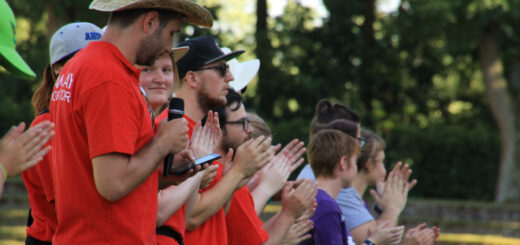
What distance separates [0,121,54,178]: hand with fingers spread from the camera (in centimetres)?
251

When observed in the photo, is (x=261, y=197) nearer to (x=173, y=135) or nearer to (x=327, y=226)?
(x=327, y=226)

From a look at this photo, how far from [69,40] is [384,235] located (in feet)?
8.53

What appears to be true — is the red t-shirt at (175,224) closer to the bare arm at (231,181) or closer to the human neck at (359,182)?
the bare arm at (231,181)

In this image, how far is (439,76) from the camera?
26.1 m

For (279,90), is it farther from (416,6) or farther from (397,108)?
(416,6)

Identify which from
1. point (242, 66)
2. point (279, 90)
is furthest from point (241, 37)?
point (242, 66)

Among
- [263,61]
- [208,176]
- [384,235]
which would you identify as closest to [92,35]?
[208,176]

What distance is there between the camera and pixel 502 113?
18.7 meters

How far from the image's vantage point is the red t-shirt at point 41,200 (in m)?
3.44

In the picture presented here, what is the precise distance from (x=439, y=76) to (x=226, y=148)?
22.8 meters

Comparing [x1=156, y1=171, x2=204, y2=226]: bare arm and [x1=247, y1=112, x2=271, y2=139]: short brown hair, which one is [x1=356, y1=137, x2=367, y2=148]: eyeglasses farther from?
[x1=156, y1=171, x2=204, y2=226]: bare arm

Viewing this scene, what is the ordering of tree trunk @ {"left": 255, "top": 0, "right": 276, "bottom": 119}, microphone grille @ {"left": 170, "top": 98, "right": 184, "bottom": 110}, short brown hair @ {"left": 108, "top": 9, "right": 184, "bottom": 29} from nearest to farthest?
short brown hair @ {"left": 108, "top": 9, "right": 184, "bottom": 29}
microphone grille @ {"left": 170, "top": 98, "right": 184, "bottom": 110}
tree trunk @ {"left": 255, "top": 0, "right": 276, "bottom": 119}

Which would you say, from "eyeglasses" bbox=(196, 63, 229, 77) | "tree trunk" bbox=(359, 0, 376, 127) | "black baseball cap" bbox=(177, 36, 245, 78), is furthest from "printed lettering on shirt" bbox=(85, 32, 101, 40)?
"tree trunk" bbox=(359, 0, 376, 127)

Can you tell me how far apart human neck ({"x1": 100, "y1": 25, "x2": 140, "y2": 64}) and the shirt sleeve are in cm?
224
